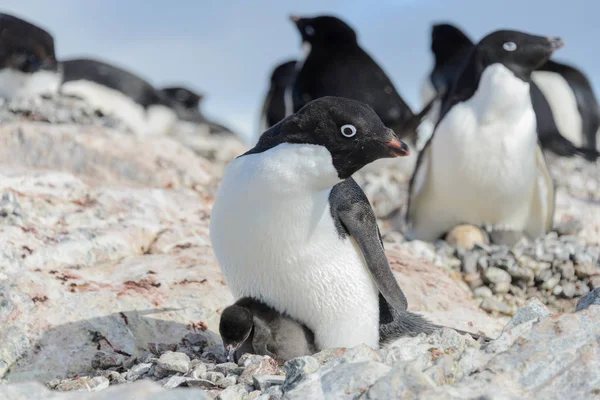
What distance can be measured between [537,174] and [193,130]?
7021 mm

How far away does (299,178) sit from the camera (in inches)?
138

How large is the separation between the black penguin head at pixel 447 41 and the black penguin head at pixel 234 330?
34.7 ft

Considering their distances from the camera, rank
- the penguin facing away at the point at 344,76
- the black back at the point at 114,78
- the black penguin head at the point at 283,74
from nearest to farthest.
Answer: the penguin facing away at the point at 344,76 < the black back at the point at 114,78 < the black penguin head at the point at 283,74

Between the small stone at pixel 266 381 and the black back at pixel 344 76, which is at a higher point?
the black back at pixel 344 76

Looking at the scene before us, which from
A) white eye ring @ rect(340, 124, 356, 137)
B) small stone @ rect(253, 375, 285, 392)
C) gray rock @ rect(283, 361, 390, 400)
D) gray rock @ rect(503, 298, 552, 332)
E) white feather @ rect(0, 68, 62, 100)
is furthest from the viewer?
white feather @ rect(0, 68, 62, 100)

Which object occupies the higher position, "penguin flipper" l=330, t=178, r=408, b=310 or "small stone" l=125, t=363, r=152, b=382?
"penguin flipper" l=330, t=178, r=408, b=310

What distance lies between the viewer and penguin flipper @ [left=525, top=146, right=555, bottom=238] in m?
7.14

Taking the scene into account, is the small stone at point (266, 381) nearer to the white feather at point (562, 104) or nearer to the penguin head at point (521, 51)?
the penguin head at point (521, 51)

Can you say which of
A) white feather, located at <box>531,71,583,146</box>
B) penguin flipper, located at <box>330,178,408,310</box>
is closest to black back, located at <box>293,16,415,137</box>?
white feather, located at <box>531,71,583,146</box>

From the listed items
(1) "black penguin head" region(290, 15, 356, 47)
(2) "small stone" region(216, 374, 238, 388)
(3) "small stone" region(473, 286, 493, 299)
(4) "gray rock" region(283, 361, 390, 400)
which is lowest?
(3) "small stone" region(473, 286, 493, 299)

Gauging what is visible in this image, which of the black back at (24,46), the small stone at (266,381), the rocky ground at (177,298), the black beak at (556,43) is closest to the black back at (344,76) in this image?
the rocky ground at (177,298)

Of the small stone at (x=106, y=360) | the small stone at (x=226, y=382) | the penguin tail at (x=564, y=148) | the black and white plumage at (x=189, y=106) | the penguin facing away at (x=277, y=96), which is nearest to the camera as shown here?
the small stone at (x=226, y=382)

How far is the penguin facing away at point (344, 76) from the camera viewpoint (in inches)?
357

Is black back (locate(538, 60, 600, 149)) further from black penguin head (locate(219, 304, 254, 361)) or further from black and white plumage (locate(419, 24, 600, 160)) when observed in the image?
black penguin head (locate(219, 304, 254, 361))
